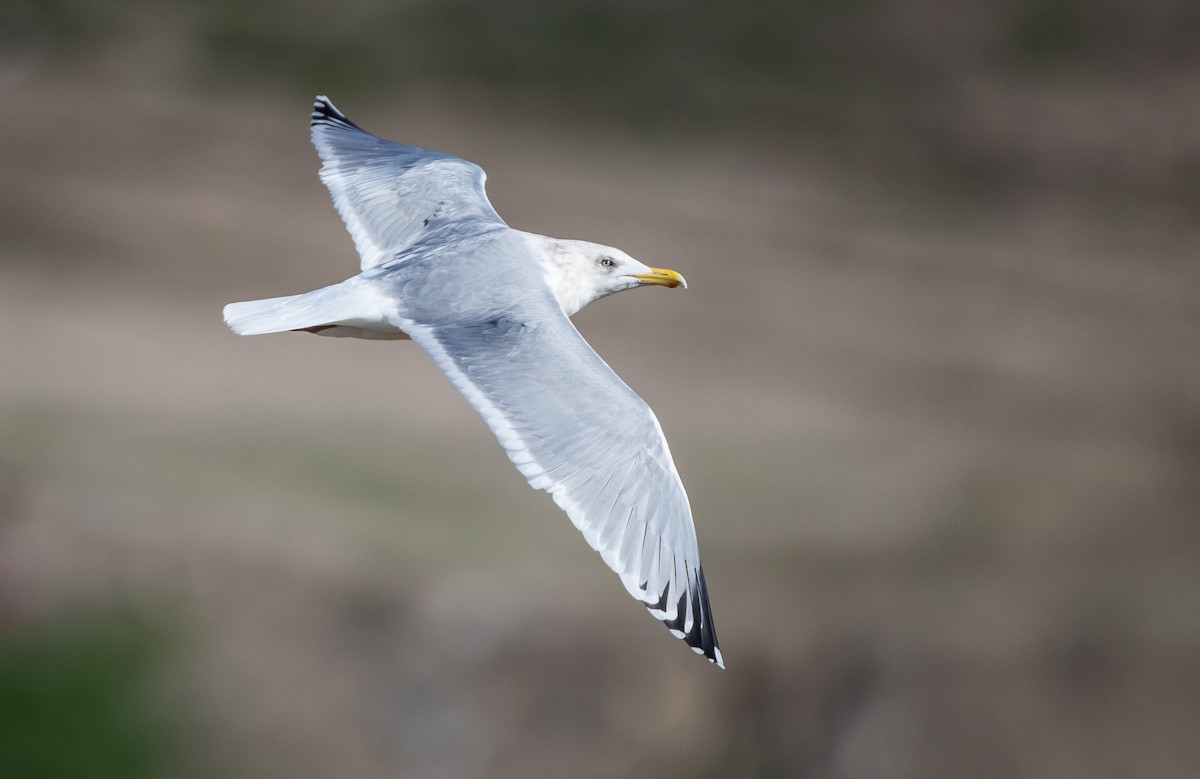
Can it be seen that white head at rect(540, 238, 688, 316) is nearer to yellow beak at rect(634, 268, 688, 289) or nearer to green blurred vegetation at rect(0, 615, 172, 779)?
yellow beak at rect(634, 268, 688, 289)

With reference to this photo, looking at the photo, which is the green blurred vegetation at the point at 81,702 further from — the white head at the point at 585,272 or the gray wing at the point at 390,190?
the white head at the point at 585,272

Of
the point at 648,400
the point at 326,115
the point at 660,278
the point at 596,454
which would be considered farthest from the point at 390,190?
the point at 648,400

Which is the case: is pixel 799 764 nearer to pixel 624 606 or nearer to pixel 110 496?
pixel 624 606

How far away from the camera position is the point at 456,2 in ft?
32.5

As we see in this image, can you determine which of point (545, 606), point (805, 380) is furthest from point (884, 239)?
point (545, 606)

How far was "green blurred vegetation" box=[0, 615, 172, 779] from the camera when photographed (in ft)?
23.7

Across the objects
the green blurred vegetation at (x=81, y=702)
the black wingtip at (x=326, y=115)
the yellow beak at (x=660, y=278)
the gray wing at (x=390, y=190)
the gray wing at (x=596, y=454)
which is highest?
the black wingtip at (x=326, y=115)

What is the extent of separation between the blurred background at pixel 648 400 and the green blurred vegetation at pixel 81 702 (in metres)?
0.02

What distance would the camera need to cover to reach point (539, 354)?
3.07 metres

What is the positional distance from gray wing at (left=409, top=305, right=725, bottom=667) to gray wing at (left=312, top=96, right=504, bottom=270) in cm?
64

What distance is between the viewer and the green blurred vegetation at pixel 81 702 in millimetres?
7238

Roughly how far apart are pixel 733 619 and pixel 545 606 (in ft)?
2.92

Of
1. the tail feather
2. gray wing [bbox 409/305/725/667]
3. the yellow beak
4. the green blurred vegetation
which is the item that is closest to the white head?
the yellow beak

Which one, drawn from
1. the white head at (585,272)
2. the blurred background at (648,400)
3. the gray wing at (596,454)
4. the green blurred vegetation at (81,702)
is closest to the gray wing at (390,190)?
the white head at (585,272)
